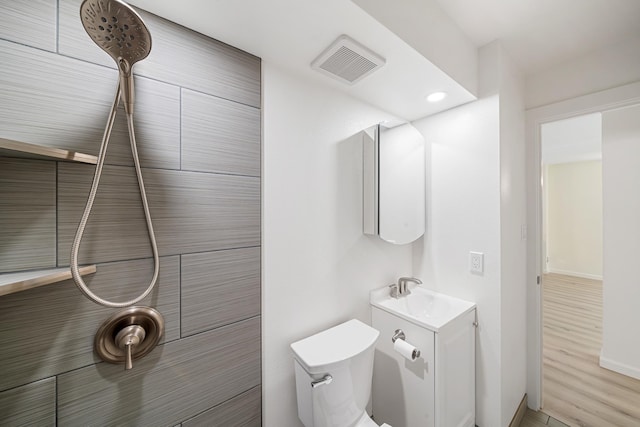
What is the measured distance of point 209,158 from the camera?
3.10 feet

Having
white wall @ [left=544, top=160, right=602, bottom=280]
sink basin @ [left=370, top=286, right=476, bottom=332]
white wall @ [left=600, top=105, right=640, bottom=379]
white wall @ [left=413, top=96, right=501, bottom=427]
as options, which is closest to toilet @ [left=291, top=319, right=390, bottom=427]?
sink basin @ [left=370, top=286, right=476, bottom=332]

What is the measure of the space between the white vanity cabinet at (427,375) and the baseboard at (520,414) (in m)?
0.32

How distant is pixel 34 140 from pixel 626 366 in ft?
12.9

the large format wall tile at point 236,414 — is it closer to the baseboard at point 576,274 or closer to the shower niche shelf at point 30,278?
the shower niche shelf at point 30,278

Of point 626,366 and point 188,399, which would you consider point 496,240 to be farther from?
point 626,366

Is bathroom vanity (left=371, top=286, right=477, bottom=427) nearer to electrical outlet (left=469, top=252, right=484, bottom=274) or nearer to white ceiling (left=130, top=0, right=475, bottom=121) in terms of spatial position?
electrical outlet (left=469, top=252, right=484, bottom=274)

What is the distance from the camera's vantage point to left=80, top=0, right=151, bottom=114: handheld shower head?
56 cm

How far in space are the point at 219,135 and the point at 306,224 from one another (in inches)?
23.4

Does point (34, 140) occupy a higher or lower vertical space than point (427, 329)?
higher

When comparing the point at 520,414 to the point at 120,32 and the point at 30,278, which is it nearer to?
the point at 30,278

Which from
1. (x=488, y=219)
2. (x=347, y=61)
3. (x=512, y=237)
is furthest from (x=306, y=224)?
(x=512, y=237)

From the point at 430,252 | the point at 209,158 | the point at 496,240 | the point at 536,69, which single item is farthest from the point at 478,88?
the point at 209,158

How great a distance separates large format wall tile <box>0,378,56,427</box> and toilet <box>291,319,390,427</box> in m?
0.79

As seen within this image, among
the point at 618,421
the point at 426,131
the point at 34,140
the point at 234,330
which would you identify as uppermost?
the point at 426,131
